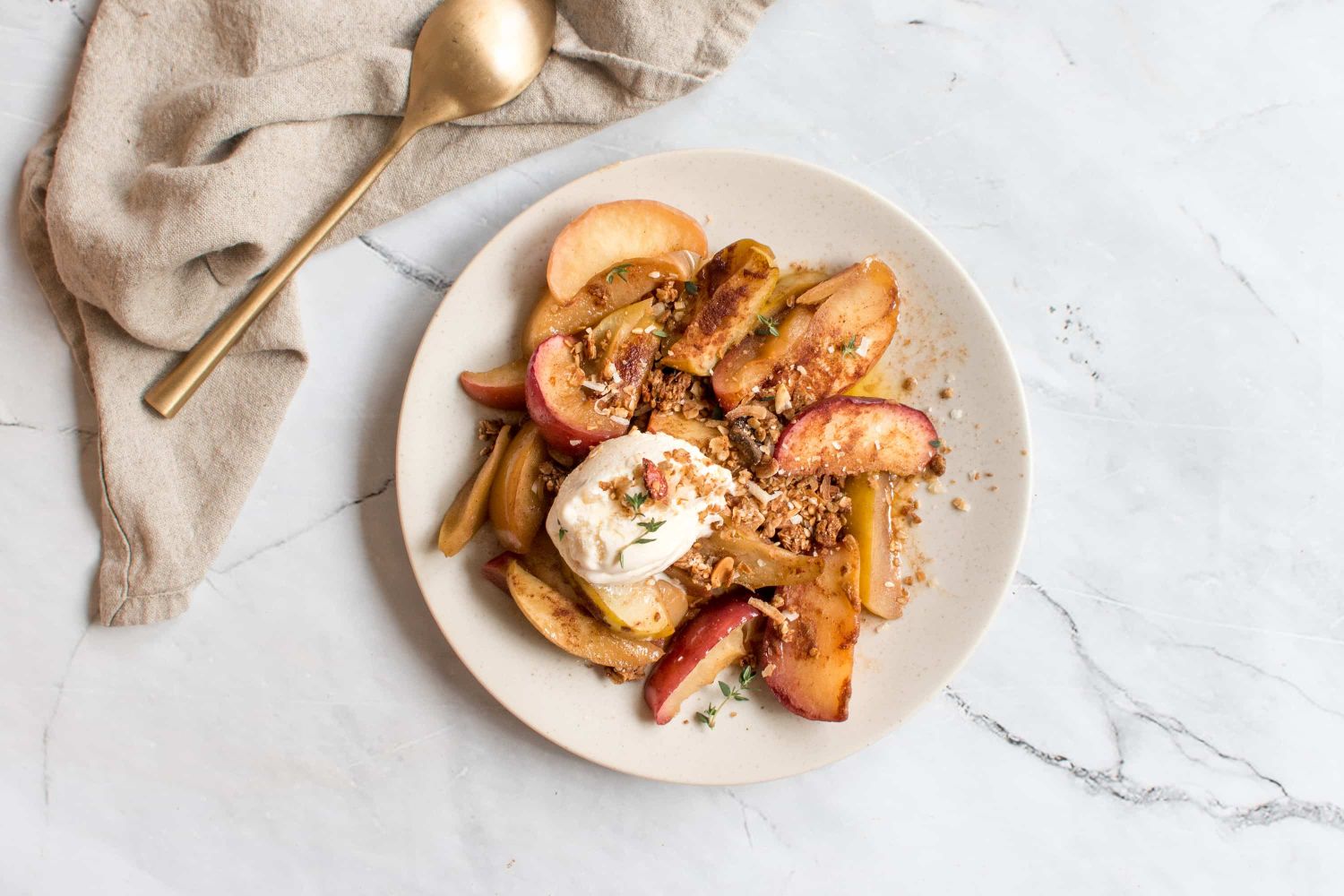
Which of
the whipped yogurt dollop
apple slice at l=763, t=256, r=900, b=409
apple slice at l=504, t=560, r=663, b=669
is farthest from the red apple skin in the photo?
apple slice at l=763, t=256, r=900, b=409

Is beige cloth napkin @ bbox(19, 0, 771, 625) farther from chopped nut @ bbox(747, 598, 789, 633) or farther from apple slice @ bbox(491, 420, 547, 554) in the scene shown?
chopped nut @ bbox(747, 598, 789, 633)

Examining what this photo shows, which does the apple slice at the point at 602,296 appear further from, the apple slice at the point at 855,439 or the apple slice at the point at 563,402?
the apple slice at the point at 855,439

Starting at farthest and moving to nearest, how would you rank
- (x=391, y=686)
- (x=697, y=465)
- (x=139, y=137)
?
(x=391, y=686) < (x=139, y=137) < (x=697, y=465)

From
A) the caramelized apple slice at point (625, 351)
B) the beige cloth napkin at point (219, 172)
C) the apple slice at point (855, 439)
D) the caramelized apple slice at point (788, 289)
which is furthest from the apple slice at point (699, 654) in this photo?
the beige cloth napkin at point (219, 172)

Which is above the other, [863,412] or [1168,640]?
[863,412]

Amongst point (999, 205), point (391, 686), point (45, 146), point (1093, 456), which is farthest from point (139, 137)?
point (1093, 456)

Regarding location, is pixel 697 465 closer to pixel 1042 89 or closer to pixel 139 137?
pixel 1042 89
